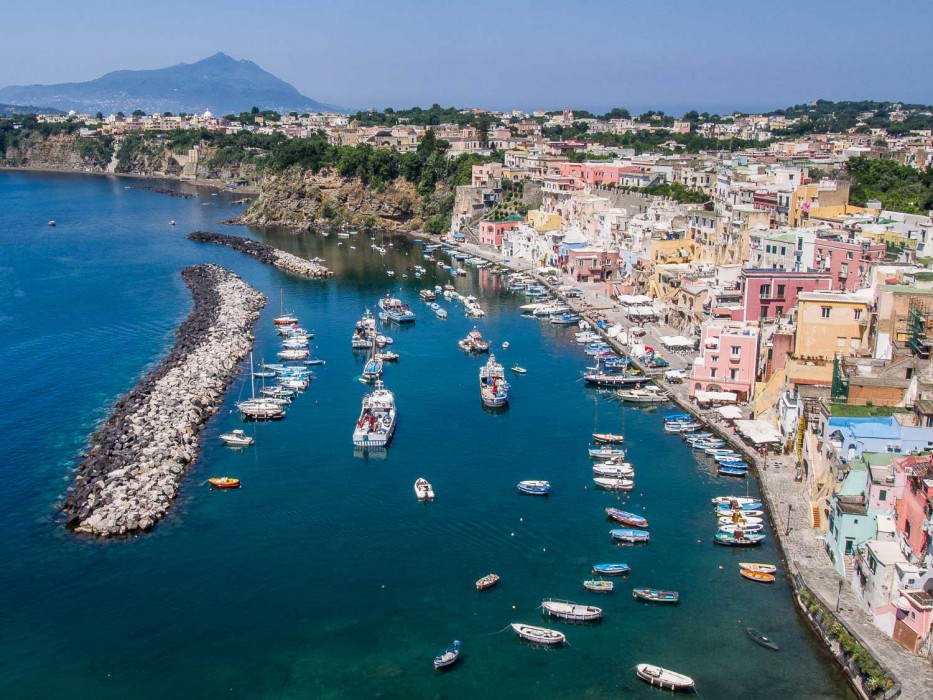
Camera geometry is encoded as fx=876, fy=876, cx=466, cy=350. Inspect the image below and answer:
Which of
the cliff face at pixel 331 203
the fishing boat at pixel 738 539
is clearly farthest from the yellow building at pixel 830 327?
the cliff face at pixel 331 203

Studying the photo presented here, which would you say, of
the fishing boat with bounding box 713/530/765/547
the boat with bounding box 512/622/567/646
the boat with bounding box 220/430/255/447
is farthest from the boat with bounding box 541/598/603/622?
the boat with bounding box 220/430/255/447

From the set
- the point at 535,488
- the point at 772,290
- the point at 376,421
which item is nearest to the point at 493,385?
the point at 376,421

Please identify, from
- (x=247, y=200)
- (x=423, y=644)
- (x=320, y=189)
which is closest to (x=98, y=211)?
(x=247, y=200)

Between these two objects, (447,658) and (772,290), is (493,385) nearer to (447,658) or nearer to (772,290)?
(772,290)

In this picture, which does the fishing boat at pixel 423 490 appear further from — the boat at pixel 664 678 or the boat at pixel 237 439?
the boat at pixel 664 678

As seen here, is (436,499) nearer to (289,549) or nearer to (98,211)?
(289,549)

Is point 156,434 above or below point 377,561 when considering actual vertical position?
above
